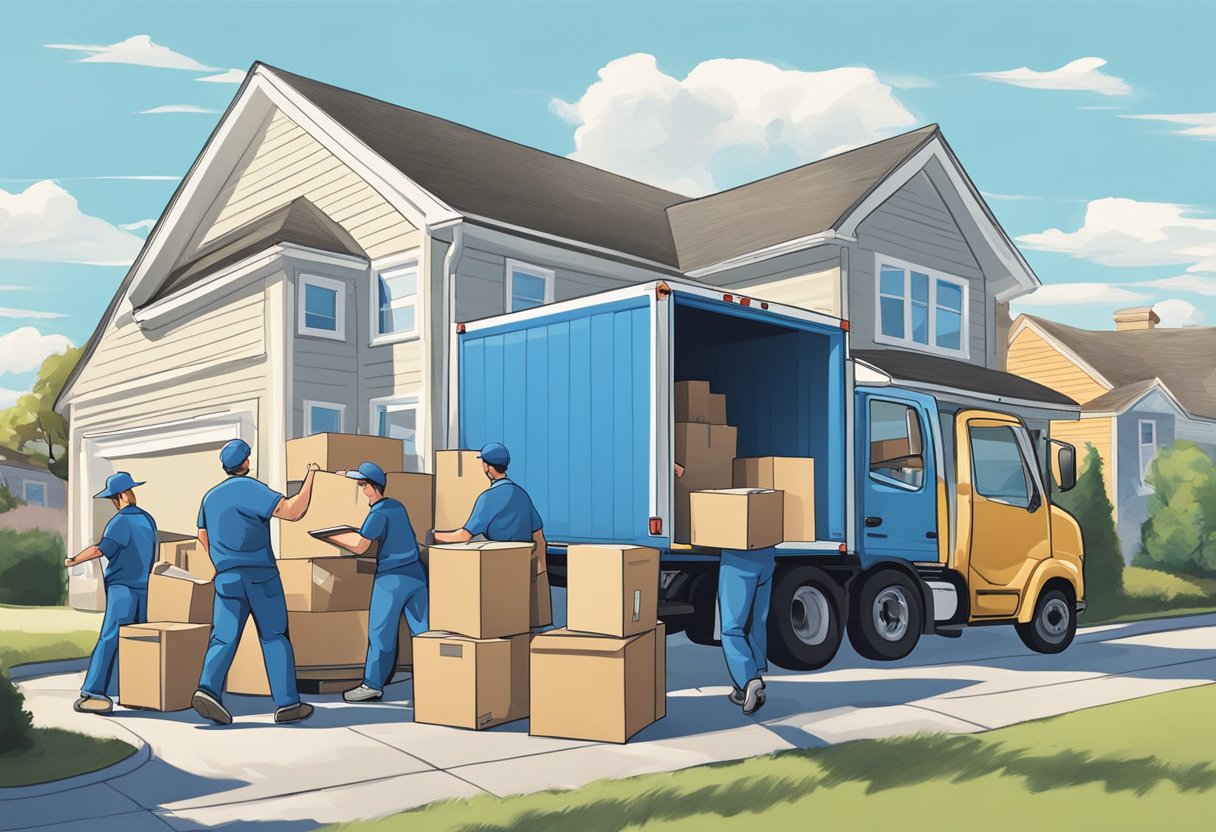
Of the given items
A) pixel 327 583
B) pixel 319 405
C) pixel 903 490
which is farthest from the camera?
pixel 319 405

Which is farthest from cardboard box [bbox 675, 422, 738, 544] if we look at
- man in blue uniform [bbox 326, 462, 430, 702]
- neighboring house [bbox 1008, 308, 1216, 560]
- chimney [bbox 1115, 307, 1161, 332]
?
chimney [bbox 1115, 307, 1161, 332]

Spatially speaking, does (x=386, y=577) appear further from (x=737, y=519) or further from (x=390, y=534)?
(x=737, y=519)

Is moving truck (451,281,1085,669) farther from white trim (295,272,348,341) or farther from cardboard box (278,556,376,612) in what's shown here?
white trim (295,272,348,341)

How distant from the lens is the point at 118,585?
925 centimetres

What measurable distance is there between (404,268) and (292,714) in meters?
8.61

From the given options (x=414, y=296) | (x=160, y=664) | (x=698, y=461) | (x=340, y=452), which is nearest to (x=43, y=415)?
(x=414, y=296)

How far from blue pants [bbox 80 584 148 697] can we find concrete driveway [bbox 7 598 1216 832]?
0.97 ft

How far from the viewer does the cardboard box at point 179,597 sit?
941 centimetres

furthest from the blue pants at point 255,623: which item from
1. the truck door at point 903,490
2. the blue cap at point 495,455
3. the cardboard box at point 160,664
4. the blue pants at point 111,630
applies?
the truck door at point 903,490

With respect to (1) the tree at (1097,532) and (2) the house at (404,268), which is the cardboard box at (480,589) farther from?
(1) the tree at (1097,532)

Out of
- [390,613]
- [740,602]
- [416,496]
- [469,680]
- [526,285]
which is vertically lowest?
[469,680]

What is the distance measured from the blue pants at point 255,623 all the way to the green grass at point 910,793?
2803 millimetres

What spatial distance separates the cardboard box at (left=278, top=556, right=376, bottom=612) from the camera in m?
9.62

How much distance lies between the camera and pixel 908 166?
62.7 feet
